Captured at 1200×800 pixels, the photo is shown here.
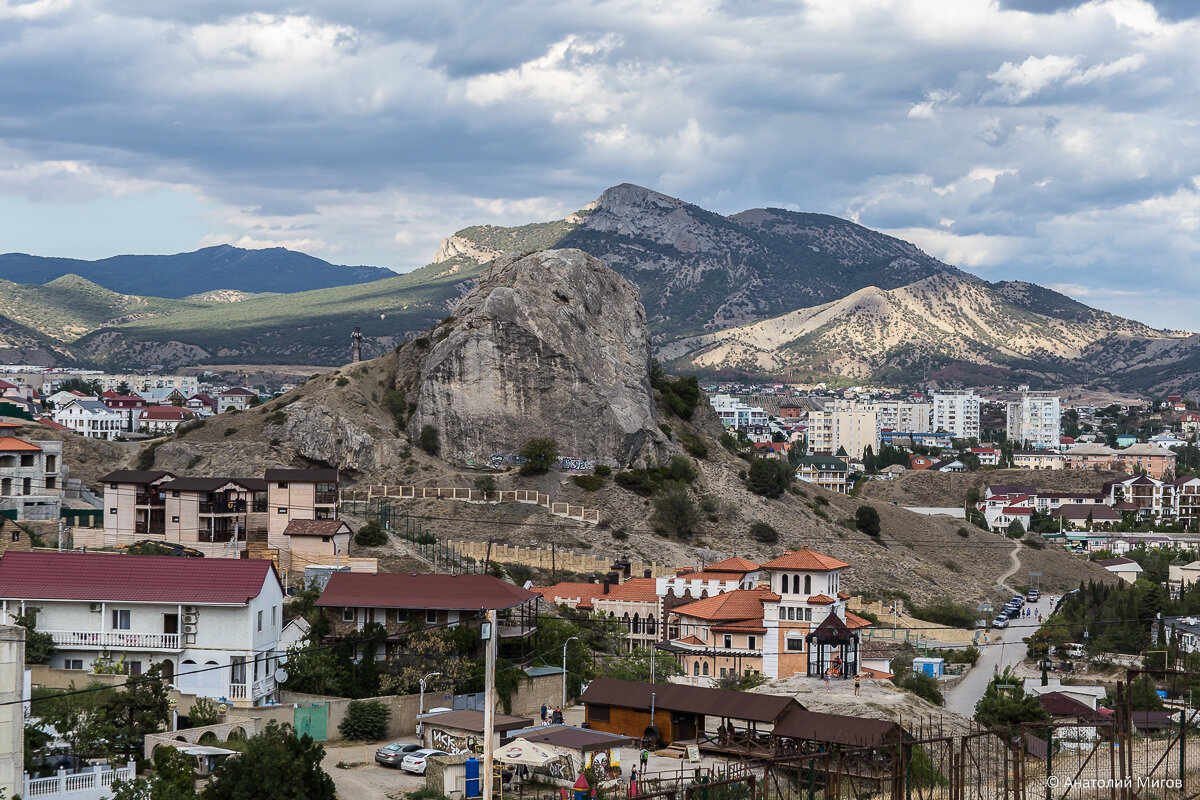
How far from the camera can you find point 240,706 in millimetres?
40125

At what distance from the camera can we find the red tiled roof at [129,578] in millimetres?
42156

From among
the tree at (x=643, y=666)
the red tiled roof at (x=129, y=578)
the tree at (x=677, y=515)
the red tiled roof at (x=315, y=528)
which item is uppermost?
the red tiled roof at (x=129, y=578)

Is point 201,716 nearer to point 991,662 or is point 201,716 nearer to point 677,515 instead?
point 991,662

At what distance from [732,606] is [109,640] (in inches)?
1069

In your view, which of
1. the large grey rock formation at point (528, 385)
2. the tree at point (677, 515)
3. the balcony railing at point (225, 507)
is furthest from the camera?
the large grey rock formation at point (528, 385)

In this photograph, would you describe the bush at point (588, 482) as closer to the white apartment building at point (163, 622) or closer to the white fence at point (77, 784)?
the white apartment building at point (163, 622)

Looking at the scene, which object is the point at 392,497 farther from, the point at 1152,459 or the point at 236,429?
the point at 1152,459

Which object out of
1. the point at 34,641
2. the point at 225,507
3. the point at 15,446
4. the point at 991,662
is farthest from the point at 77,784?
the point at 991,662

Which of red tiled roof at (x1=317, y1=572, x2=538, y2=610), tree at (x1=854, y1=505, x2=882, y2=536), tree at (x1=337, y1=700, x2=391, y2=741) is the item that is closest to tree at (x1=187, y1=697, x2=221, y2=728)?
tree at (x1=337, y1=700, x2=391, y2=741)

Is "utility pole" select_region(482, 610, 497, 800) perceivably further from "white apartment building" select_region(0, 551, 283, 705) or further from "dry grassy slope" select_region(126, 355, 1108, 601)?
"dry grassy slope" select_region(126, 355, 1108, 601)

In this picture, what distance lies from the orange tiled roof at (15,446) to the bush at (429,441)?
107 ft

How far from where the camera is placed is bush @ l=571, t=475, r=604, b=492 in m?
95.9

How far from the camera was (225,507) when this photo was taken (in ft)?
223

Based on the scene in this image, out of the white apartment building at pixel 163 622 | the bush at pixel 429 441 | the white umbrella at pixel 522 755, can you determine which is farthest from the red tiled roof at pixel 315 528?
the bush at pixel 429 441
